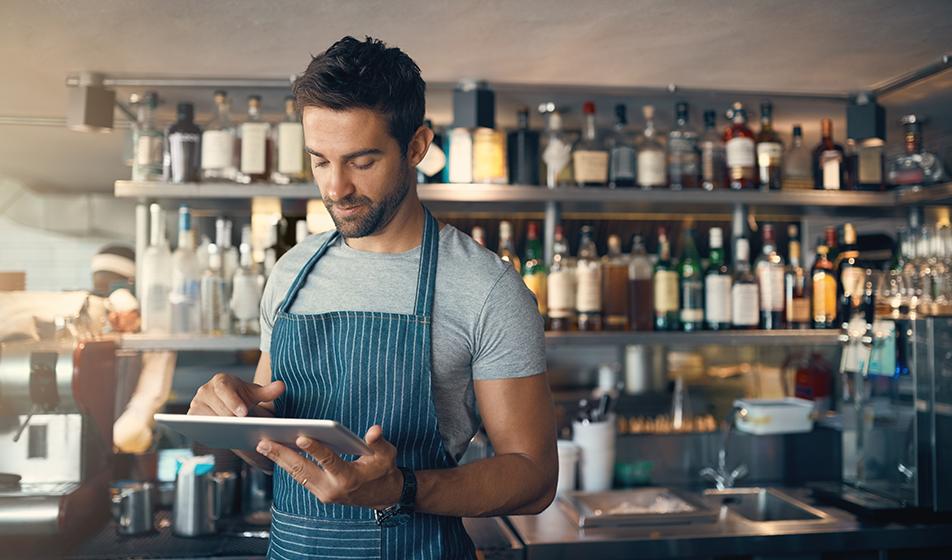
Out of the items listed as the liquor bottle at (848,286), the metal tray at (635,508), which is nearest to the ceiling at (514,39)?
the liquor bottle at (848,286)

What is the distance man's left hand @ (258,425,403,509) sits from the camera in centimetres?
99

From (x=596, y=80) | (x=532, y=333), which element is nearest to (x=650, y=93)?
(x=596, y=80)

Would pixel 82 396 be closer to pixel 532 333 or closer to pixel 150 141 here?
pixel 150 141

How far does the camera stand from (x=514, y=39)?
2.10 meters

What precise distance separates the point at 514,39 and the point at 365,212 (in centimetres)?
101

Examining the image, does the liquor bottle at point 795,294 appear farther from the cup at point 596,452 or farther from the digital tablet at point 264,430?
the digital tablet at point 264,430

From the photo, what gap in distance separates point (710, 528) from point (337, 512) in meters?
1.29

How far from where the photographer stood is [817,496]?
257 centimetres

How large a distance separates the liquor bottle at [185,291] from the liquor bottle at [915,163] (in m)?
2.25

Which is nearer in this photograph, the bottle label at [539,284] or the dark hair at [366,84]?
the dark hair at [366,84]

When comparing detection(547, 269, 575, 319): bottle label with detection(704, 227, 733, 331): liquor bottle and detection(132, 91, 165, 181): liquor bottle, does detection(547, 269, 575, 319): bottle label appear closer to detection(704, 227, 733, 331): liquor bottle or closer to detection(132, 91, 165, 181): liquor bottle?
detection(704, 227, 733, 331): liquor bottle

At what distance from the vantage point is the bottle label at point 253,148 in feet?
7.89

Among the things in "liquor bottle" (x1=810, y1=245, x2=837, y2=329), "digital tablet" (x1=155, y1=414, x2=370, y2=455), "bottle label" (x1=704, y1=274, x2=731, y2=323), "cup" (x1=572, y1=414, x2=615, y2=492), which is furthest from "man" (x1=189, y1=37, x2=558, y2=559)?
"liquor bottle" (x1=810, y1=245, x2=837, y2=329)

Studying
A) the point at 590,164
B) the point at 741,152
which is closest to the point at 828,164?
the point at 741,152
